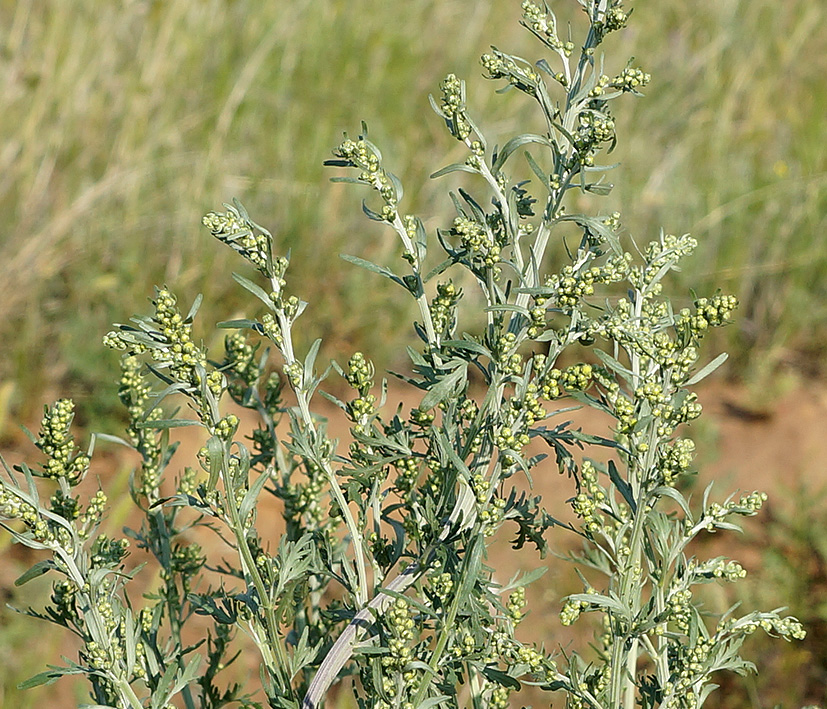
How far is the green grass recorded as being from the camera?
13.0 ft

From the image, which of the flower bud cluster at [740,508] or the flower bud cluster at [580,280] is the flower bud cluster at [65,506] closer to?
the flower bud cluster at [580,280]

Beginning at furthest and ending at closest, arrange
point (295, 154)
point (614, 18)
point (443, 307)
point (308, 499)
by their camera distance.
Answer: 1. point (295, 154)
2. point (308, 499)
3. point (443, 307)
4. point (614, 18)

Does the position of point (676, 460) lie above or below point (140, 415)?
above

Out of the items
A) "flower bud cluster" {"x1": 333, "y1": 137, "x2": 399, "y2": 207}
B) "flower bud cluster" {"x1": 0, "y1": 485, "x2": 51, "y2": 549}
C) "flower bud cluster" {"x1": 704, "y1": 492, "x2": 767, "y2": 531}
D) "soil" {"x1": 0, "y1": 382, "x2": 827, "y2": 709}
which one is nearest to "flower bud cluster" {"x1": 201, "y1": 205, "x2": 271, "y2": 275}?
"flower bud cluster" {"x1": 333, "y1": 137, "x2": 399, "y2": 207}

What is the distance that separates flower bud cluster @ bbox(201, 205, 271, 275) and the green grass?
2.74 meters

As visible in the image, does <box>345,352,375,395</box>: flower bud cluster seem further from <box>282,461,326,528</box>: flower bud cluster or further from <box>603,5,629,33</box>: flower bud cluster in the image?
<box>603,5,629,33</box>: flower bud cluster

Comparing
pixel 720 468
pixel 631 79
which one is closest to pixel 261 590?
pixel 631 79

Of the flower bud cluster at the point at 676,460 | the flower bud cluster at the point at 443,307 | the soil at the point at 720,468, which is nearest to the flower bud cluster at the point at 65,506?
the flower bud cluster at the point at 443,307

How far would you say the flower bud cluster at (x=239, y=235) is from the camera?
42.0 inches

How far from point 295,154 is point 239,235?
3.72 metres

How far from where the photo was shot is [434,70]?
5.58 metres

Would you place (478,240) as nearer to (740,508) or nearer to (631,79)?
(631,79)

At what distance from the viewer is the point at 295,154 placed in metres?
4.66

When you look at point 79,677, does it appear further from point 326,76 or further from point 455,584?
point 326,76
